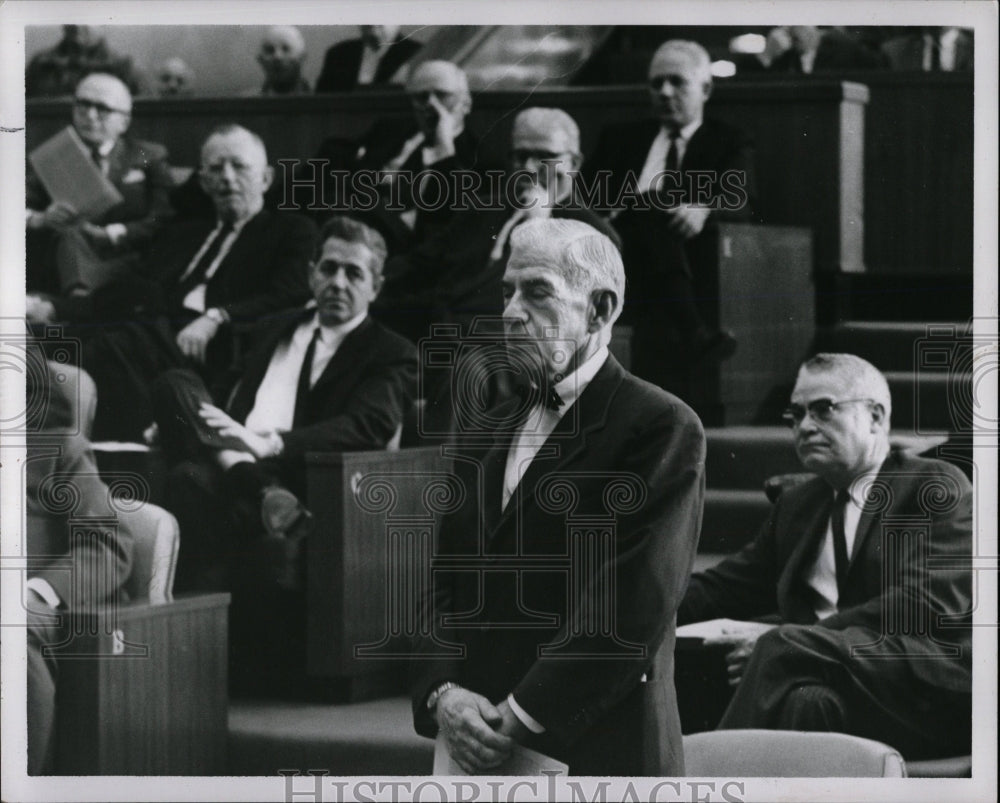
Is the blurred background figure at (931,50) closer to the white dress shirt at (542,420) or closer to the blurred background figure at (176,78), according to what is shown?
the white dress shirt at (542,420)

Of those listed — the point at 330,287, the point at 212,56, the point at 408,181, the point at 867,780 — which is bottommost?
the point at 867,780

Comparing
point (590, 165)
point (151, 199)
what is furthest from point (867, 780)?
point (151, 199)

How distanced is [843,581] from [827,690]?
0.30 meters

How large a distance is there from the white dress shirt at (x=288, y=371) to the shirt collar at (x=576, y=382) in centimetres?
58

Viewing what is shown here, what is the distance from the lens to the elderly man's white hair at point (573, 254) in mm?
4191

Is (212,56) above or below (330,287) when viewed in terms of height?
above

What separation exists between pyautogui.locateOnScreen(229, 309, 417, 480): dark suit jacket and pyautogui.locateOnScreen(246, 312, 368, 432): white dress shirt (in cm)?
1

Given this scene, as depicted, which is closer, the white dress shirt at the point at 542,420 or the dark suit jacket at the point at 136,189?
the white dress shirt at the point at 542,420

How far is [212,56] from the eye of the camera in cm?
A: 424

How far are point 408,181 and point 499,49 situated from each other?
429 mm

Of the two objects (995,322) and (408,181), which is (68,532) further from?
(995,322)

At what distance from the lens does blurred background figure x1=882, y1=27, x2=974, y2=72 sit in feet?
13.8

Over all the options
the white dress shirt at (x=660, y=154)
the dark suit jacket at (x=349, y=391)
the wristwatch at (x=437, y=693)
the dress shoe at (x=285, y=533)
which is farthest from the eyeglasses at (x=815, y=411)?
the dress shoe at (x=285, y=533)

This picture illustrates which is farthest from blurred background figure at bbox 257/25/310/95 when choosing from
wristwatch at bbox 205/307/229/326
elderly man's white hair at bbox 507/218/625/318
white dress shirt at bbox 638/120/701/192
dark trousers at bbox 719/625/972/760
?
dark trousers at bbox 719/625/972/760
